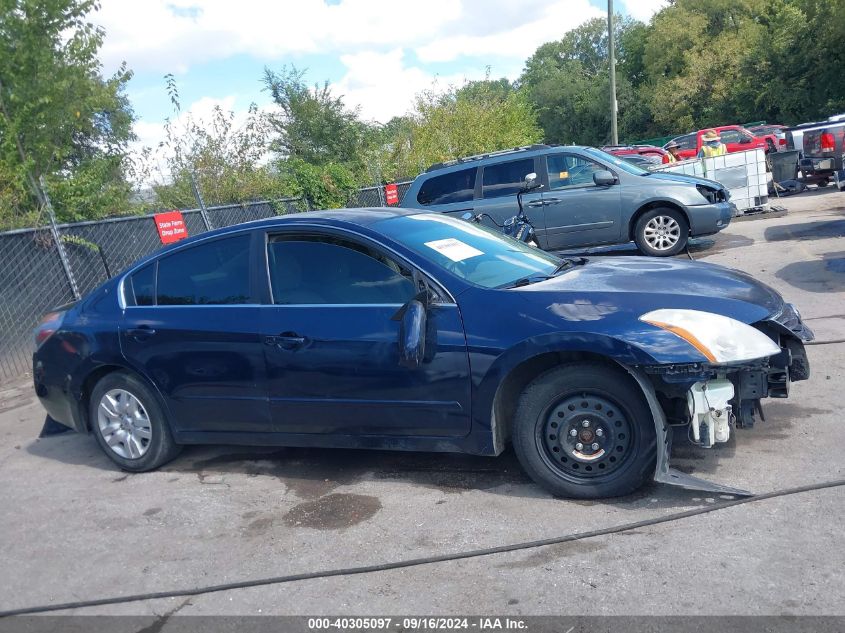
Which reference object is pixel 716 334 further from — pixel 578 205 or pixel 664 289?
pixel 578 205

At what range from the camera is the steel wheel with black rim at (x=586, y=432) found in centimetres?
421

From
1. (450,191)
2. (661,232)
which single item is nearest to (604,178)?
(661,232)

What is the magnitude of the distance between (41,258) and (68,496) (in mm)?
5927

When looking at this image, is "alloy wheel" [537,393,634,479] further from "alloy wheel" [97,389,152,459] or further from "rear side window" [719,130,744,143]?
"rear side window" [719,130,744,143]

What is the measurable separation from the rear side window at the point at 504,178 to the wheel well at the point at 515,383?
7.99m

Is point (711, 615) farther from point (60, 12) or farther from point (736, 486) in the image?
point (60, 12)

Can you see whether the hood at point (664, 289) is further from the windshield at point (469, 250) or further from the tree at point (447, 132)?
the tree at point (447, 132)

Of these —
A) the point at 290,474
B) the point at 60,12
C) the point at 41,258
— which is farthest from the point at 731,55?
the point at 290,474

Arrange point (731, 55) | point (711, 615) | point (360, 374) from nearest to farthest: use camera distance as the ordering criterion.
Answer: point (711, 615) < point (360, 374) < point (731, 55)

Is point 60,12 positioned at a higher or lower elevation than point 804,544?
higher

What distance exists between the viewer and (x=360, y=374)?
15.4ft

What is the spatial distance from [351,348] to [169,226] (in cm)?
881

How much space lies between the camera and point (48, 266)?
10.5 meters

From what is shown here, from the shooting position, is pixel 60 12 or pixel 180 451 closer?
pixel 180 451
